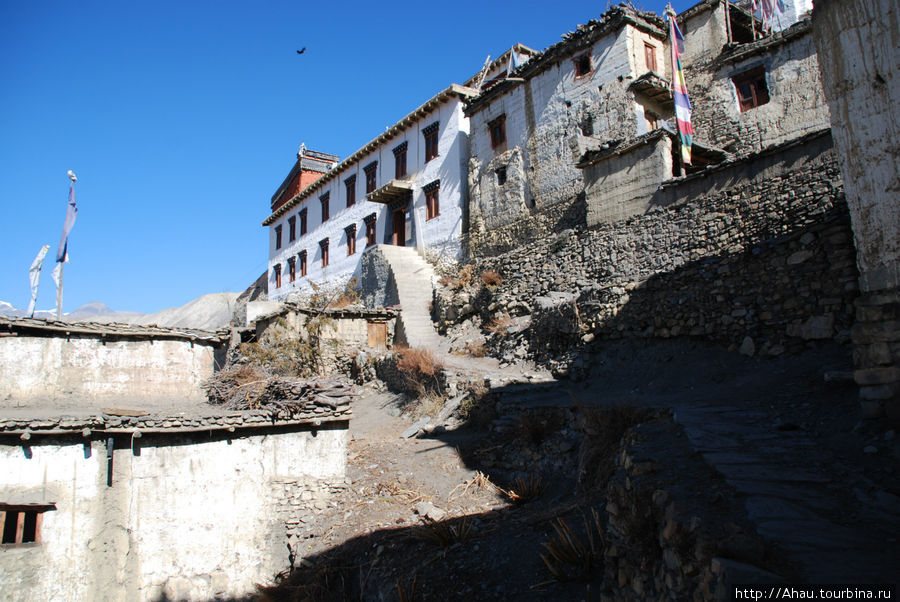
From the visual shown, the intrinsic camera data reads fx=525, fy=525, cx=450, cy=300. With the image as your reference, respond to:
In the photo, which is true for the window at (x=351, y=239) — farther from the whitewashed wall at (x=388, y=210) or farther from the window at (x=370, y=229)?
the window at (x=370, y=229)

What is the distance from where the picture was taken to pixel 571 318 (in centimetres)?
1372

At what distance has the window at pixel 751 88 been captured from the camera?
17031mm

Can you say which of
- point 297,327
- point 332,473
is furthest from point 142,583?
point 297,327

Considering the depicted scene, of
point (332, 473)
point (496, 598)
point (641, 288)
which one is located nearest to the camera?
point (496, 598)

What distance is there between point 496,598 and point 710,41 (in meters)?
19.5

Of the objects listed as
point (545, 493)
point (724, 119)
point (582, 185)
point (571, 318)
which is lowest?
point (545, 493)

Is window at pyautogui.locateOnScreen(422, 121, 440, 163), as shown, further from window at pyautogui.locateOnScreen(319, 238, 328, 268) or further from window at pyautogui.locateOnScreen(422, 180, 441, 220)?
window at pyautogui.locateOnScreen(319, 238, 328, 268)

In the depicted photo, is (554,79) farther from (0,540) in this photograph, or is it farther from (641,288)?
(0,540)

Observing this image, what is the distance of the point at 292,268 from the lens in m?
35.8

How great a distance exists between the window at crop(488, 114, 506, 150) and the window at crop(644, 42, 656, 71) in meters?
5.97

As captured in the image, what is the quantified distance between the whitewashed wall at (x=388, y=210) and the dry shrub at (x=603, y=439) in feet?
50.0

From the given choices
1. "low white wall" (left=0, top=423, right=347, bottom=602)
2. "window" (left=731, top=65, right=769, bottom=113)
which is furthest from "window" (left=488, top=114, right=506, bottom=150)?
"low white wall" (left=0, top=423, right=347, bottom=602)

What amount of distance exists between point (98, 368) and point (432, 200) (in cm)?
1607

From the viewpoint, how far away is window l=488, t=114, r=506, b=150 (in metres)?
22.2
